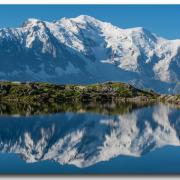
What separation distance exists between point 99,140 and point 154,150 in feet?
54.5

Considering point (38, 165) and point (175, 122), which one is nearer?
point (38, 165)

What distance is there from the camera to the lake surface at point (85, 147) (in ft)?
173

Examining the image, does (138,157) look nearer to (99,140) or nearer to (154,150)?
(154,150)

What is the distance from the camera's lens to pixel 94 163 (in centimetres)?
5572

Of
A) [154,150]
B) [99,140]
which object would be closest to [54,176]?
[154,150]

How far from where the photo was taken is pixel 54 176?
141ft

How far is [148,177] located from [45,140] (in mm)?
44200

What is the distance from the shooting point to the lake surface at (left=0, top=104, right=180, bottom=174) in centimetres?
5262

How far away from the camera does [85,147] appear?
242ft

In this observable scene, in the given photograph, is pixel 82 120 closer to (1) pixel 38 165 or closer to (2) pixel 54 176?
(1) pixel 38 165
